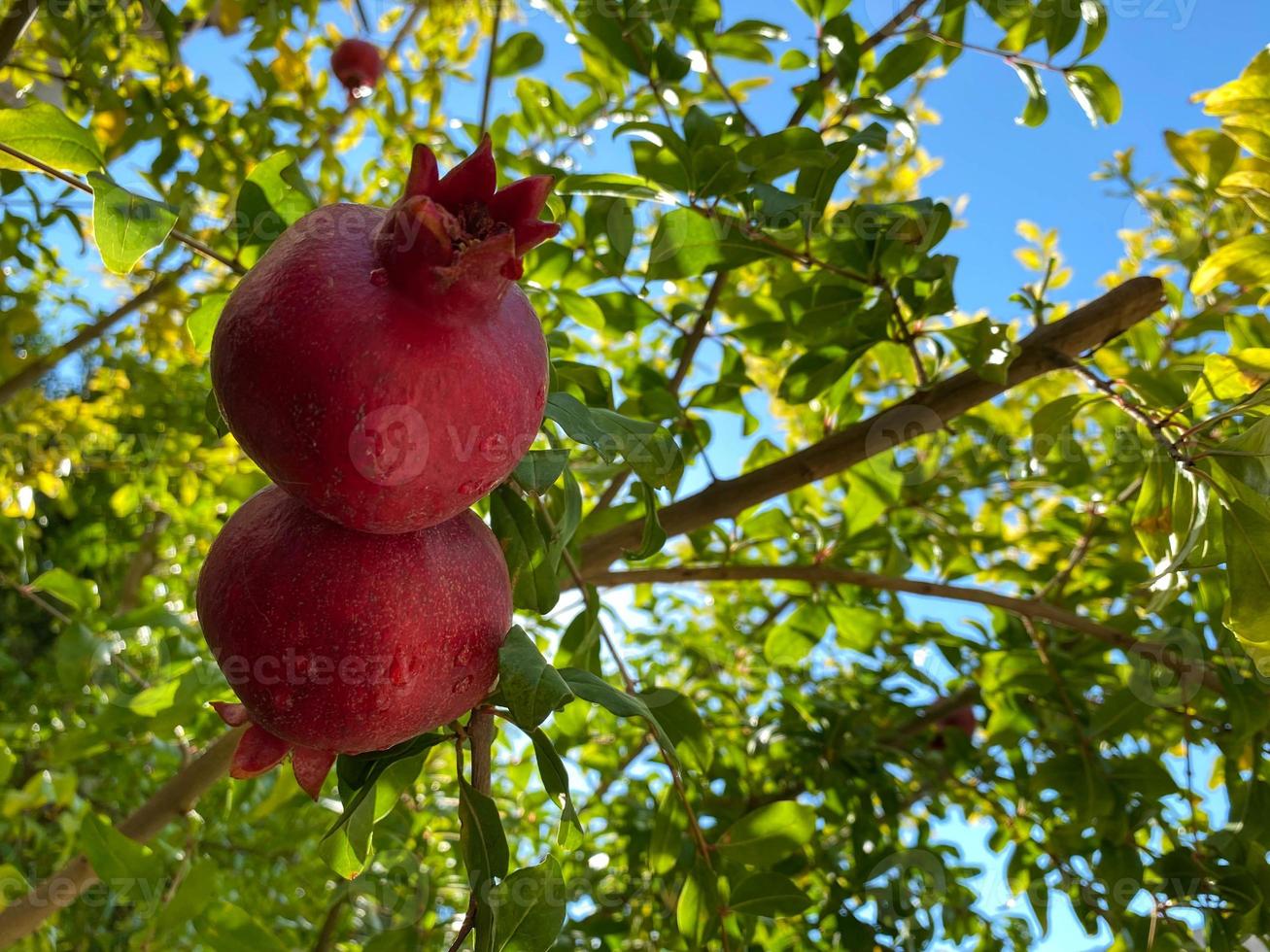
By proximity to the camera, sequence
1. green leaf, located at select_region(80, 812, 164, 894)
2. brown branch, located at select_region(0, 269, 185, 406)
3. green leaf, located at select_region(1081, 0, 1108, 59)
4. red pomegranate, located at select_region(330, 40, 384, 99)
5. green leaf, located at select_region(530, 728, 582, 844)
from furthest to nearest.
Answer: red pomegranate, located at select_region(330, 40, 384, 99), brown branch, located at select_region(0, 269, 185, 406), green leaf, located at select_region(1081, 0, 1108, 59), green leaf, located at select_region(80, 812, 164, 894), green leaf, located at select_region(530, 728, 582, 844)

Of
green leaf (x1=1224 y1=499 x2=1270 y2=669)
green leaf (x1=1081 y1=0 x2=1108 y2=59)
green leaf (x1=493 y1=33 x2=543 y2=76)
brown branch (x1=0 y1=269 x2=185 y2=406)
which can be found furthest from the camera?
brown branch (x1=0 y1=269 x2=185 y2=406)

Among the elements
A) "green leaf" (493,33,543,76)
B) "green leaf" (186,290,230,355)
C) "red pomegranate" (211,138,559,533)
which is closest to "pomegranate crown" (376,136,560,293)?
"red pomegranate" (211,138,559,533)

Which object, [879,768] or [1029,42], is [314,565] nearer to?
[1029,42]

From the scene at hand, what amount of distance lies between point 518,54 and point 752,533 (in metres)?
0.81

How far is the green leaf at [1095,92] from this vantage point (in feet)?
3.47

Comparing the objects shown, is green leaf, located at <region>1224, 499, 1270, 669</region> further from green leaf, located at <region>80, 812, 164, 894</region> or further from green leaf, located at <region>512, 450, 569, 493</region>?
green leaf, located at <region>80, 812, 164, 894</region>

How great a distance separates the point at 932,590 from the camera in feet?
3.62

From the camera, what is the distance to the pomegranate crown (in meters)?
0.42

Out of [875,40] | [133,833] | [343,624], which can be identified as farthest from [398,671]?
[875,40]

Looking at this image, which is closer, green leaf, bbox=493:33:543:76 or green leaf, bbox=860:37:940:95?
green leaf, bbox=860:37:940:95

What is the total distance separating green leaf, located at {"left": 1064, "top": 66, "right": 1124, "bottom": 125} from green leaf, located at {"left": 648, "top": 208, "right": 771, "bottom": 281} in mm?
464

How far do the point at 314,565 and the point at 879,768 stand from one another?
4.01 ft

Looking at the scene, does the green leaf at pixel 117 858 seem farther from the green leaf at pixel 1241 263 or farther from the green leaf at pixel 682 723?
the green leaf at pixel 1241 263

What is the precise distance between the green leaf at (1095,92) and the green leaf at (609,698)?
913 millimetres
